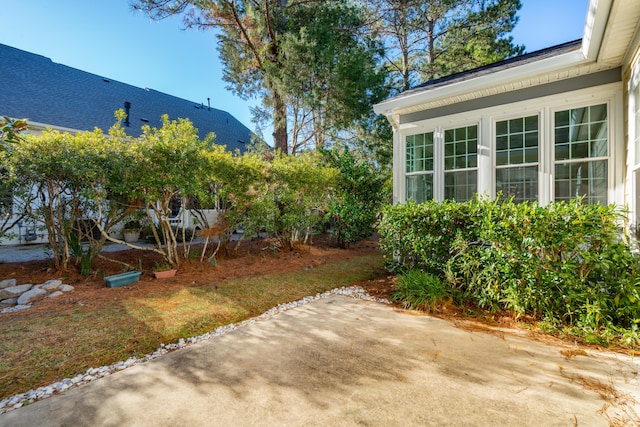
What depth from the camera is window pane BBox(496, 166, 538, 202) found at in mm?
4844

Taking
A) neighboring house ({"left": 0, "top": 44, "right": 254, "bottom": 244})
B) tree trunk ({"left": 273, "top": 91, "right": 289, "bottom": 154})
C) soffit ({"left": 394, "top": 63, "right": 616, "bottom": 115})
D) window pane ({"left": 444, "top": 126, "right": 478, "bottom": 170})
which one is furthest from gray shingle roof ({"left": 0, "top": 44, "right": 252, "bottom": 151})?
window pane ({"left": 444, "top": 126, "right": 478, "bottom": 170})

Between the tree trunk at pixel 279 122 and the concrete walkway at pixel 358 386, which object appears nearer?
the concrete walkway at pixel 358 386

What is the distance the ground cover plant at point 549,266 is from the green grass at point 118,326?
2.30m

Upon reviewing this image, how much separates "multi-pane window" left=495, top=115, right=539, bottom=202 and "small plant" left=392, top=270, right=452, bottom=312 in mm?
2074

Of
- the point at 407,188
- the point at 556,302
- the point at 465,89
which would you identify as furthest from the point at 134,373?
the point at 465,89

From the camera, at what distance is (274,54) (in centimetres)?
1027

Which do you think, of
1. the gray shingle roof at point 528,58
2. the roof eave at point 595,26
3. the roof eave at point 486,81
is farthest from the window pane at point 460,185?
the roof eave at point 595,26

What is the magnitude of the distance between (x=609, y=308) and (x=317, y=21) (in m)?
10.7

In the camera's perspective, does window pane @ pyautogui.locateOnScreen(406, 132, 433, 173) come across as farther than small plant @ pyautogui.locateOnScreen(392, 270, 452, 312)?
Yes

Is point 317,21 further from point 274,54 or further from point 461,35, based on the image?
point 461,35

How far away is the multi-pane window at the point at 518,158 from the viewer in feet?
15.9

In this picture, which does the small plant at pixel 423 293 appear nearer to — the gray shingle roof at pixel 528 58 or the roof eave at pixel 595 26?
the roof eave at pixel 595 26

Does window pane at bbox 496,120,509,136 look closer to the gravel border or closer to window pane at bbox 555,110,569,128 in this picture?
window pane at bbox 555,110,569,128

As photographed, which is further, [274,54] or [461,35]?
[461,35]
